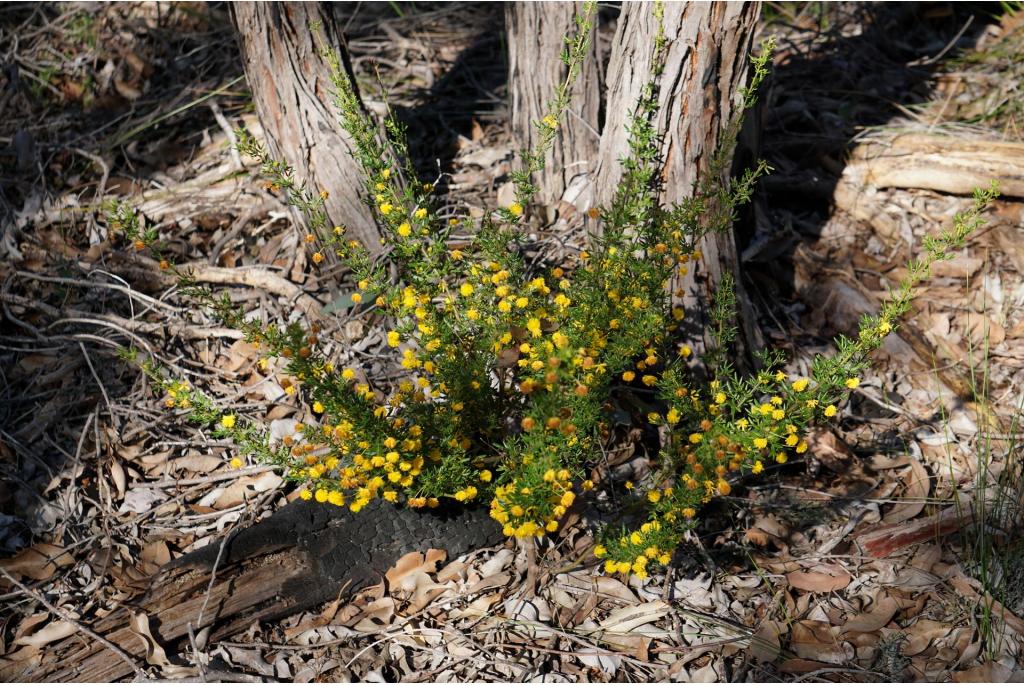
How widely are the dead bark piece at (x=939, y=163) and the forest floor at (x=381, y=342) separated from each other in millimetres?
15

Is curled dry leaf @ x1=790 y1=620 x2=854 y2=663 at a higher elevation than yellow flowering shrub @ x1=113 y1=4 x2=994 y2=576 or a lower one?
lower

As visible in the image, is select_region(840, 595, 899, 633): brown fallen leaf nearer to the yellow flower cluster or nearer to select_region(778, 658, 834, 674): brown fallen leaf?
select_region(778, 658, 834, 674): brown fallen leaf

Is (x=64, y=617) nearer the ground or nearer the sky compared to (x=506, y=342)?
nearer the ground

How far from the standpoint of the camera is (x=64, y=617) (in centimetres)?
284

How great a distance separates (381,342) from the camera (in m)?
3.59

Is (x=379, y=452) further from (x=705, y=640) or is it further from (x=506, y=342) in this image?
(x=705, y=640)

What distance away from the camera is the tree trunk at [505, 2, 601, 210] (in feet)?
11.8

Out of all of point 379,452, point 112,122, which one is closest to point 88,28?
point 112,122

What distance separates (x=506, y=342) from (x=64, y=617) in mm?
1898

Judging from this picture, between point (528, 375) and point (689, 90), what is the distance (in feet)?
4.20

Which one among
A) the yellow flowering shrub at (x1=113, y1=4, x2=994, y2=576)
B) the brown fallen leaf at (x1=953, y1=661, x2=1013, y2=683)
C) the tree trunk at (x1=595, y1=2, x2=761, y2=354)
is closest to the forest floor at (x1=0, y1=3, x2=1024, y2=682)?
the brown fallen leaf at (x1=953, y1=661, x2=1013, y2=683)

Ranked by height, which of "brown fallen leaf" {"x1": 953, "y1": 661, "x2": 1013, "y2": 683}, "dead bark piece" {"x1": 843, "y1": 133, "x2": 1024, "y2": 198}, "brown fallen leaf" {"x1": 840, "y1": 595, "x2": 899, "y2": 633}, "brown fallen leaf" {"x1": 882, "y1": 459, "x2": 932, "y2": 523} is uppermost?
"dead bark piece" {"x1": 843, "y1": 133, "x2": 1024, "y2": 198}

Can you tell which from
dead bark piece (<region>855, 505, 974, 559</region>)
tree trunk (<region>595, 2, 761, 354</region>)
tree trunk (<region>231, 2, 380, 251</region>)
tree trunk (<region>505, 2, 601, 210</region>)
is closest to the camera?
tree trunk (<region>595, 2, 761, 354</region>)

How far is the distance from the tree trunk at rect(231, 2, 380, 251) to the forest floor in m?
0.50
